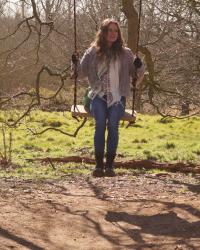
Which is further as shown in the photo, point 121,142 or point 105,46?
point 121,142

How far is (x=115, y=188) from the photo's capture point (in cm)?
604

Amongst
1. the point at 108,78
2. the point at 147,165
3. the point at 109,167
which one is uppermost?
the point at 108,78

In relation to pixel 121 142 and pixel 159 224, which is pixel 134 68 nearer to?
pixel 159 224

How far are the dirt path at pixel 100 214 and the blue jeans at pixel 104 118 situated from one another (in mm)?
482

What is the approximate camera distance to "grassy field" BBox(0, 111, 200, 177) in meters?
10.0

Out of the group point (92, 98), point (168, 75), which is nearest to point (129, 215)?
point (92, 98)

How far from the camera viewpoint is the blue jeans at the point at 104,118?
6.34 m

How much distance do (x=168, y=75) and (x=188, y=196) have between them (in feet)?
31.4

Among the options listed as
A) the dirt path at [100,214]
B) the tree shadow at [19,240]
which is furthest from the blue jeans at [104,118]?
the tree shadow at [19,240]

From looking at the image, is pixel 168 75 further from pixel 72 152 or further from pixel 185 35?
pixel 72 152

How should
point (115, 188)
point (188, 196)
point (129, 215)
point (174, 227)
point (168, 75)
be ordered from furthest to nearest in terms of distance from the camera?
point (168, 75), point (115, 188), point (188, 196), point (129, 215), point (174, 227)

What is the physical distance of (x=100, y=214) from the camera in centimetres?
495

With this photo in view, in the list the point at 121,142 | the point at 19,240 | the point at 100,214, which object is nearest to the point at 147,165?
the point at 121,142

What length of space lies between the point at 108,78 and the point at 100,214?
Result: 2.02 m
